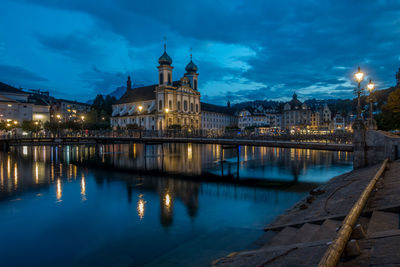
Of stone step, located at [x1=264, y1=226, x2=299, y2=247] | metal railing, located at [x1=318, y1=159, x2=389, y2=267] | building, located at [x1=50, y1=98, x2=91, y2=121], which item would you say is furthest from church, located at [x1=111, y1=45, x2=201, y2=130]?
metal railing, located at [x1=318, y1=159, x2=389, y2=267]

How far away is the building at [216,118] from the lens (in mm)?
125062

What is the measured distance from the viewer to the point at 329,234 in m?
9.70

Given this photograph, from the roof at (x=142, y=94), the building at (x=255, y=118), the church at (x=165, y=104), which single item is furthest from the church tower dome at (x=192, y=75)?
the building at (x=255, y=118)

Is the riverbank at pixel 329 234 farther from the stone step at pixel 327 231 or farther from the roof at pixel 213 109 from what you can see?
the roof at pixel 213 109

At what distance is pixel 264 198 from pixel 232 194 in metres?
2.95

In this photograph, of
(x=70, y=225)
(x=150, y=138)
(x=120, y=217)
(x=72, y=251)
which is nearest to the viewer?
(x=72, y=251)

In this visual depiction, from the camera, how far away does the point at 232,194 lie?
2325 centimetres

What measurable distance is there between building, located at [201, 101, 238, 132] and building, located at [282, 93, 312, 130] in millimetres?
26223

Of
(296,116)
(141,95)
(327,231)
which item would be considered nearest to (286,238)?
(327,231)

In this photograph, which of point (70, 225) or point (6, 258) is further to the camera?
point (70, 225)

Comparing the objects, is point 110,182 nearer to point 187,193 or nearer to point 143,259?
point 187,193

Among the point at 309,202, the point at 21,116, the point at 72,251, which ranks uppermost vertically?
the point at 21,116

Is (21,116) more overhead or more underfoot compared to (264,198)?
more overhead

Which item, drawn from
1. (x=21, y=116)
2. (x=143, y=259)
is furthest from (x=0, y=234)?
(x=21, y=116)
